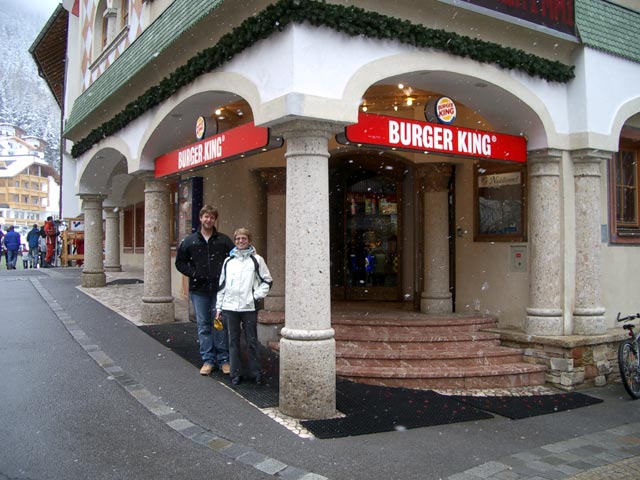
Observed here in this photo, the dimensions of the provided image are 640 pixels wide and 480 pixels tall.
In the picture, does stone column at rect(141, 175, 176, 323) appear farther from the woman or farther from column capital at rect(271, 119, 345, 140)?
column capital at rect(271, 119, 345, 140)

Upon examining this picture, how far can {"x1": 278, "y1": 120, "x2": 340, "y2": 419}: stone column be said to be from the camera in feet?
19.4

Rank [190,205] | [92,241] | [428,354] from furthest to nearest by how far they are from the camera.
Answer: [92,241], [190,205], [428,354]

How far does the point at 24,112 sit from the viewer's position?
381 ft

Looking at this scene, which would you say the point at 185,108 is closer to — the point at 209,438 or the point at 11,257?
the point at 209,438

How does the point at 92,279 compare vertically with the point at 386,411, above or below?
above

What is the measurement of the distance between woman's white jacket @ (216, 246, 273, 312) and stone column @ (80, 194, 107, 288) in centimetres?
956

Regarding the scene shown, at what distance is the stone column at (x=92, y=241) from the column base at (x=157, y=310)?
18.4 feet

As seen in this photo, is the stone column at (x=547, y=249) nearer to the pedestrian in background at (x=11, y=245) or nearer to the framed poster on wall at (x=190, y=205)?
the framed poster on wall at (x=190, y=205)

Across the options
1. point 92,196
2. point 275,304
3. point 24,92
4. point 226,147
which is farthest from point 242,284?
point 24,92

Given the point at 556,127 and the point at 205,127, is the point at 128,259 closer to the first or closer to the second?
the point at 205,127

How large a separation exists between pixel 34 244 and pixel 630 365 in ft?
73.1

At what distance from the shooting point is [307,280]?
19.7 feet

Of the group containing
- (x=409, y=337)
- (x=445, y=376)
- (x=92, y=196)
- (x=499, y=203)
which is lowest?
(x=445, y=376)

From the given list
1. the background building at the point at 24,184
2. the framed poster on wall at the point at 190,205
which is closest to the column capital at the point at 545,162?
the framed poster on wall at the point at 190,205
